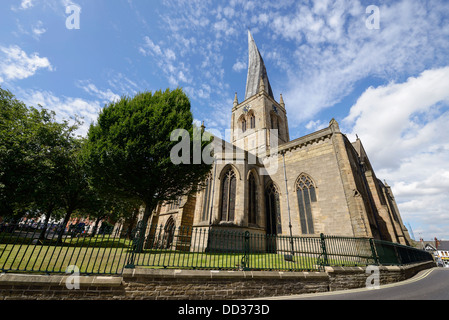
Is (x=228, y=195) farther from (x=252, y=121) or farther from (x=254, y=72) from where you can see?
(x=254, y=72)

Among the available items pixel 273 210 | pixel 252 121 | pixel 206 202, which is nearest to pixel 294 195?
pixel 273 210

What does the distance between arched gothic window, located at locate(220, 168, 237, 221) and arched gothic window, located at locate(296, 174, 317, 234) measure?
602 cm

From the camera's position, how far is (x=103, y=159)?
10.3 metres

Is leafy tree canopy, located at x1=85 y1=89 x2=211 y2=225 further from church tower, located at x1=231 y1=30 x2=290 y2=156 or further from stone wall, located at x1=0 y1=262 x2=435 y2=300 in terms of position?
church tower, located at x1=231 y1=30 x2=290 y2=156

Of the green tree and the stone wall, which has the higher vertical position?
the green tree

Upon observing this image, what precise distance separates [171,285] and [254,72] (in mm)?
42582

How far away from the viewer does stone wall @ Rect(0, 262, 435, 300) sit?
4543 millimetres

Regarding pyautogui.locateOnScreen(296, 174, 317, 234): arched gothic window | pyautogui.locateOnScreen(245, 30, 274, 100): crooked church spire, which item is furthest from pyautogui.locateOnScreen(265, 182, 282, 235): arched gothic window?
pyautogui.locateOnScreen(245, 30, 274, 100): crooked church spire

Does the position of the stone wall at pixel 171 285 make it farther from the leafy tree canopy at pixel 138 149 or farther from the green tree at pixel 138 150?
the leafy tree canopy at pixel 138 149

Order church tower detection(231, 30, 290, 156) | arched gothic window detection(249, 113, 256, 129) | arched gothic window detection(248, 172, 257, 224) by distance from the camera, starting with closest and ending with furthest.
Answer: arched gothic window detection(248, 172, 257, 224)
church tower detection(231, 30, 290, 156)
arched gothic window detection(249, 113, 256, 129)

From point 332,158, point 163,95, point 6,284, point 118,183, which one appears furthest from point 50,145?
point 332,158

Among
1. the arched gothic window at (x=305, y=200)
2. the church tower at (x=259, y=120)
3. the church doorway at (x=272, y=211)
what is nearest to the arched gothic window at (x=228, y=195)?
the church doorway at (x=272, y=211)
